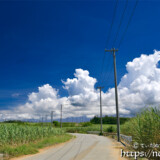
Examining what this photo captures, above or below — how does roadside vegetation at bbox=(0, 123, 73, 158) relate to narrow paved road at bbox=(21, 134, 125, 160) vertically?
above

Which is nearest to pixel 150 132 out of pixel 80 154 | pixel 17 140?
pixel 80 154

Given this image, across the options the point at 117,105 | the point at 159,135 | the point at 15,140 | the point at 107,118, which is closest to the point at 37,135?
the point at 15,140

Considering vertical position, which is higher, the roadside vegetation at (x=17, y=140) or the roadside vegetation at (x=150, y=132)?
the roadside vegetation at (x=150, y=132)

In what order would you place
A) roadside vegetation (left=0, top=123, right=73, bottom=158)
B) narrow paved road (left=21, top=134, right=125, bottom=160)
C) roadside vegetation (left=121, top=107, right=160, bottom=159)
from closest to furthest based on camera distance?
roadside vegetation (left=121, top=107, right=160, bottom=159) → narrow paved road (left=21, top=134, right=125, bottom=160) → roadside vegetation (left=0, top=123, right=73, bottom=158)

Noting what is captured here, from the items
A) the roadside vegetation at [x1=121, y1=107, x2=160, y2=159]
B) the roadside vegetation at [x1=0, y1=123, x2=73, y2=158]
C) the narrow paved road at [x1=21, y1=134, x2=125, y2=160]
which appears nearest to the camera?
the roadside vegetation at [x1=121, y1=107, x2=160, y2=159]

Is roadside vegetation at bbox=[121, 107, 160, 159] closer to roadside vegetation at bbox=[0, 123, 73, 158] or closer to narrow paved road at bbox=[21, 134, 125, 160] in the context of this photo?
narrow paved road at bbox=[21, 134, 125, 160]

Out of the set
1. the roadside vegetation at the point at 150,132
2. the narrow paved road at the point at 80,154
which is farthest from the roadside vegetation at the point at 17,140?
the roadside vegetation at the point at 150,132

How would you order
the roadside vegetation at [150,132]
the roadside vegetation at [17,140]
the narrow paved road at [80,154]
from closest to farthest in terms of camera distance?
the roadside vegetation at [150,132] < the narrow paved road at [80,154] < the roadside vegetation at [17,140]

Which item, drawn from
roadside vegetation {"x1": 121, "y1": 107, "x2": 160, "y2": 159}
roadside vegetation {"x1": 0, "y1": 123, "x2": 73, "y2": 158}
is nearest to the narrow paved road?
roadside vegetation {"x1": 0, "y1": 123, "x2": 73, "y2": 158}

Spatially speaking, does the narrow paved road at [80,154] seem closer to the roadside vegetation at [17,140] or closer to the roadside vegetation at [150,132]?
the roadside vegetation at [17,140]

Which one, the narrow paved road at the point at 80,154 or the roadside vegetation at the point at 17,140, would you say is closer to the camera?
the narrow paved road at the point at 80,154

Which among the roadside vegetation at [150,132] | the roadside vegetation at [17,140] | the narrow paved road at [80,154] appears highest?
the roadside vegetation at [150,132]

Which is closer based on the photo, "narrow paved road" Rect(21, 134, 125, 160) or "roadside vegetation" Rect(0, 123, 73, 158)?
"narrow paved road" Rect(21, 134, 125, 160)

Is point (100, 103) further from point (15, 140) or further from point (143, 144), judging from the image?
point (143, 144)
